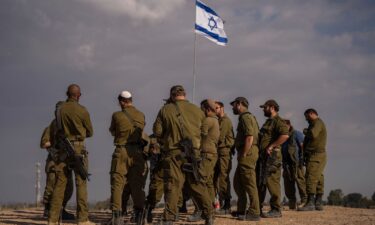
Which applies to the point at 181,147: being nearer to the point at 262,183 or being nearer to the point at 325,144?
the point at 262,183

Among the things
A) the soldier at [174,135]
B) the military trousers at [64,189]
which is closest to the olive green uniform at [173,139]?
the soldier at [174,135]

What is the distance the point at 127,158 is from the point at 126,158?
0.02 metres

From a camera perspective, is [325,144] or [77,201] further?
[325,144]

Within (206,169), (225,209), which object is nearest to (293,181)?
(225,209)

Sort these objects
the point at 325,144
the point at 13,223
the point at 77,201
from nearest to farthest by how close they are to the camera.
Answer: the point at 77,201 → the point at 13,223 → the point at 325,144

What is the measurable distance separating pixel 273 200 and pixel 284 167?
271cm

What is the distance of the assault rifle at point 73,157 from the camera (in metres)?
9.40

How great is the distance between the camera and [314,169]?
43.1 ft

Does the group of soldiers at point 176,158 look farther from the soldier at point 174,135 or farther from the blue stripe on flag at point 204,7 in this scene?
the blue stripe on flag at point 204,7

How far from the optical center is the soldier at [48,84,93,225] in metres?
9.44

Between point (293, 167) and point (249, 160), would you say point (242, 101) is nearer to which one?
point (249, 160)

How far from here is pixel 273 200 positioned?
37.6ft

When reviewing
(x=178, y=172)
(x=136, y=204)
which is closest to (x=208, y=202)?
(x=178, y=172)

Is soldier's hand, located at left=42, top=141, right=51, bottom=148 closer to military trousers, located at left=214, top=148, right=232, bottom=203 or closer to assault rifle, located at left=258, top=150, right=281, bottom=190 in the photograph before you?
military trousers, located at left=214, top=148, right=232, bottom=203
